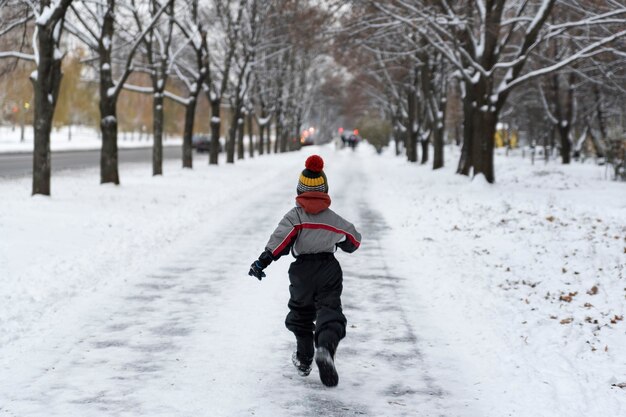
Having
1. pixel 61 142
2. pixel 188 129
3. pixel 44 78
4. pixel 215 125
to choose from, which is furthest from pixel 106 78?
pixel 61 142

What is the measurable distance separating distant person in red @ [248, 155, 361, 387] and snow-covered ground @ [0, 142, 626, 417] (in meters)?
0.40

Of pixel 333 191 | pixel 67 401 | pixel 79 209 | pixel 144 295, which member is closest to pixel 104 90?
pixel 79 209

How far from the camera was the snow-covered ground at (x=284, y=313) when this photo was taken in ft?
15.5

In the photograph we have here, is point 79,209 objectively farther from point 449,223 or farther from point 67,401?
point 67,401

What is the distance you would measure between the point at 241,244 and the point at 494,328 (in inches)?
225

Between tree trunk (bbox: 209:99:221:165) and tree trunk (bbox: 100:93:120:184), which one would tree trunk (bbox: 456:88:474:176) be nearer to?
tree trunk (bbox: 209:99:221:165)

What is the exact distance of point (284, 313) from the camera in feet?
22.9

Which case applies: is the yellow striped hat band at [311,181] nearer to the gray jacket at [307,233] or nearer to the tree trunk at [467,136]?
the gray jacket at [307,233]

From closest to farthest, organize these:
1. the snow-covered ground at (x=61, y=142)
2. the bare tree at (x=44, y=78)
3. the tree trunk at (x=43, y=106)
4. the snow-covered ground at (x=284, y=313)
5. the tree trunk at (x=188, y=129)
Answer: the snow-covered ground at (x=284, y=313), the bare tree at (x=44, y=78), the tree trunk at (x=43, y=106), the tree trunk at (x=188, y=129), the snow-covered ground at (x=61, y=142)

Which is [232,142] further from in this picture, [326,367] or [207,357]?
[326,367]

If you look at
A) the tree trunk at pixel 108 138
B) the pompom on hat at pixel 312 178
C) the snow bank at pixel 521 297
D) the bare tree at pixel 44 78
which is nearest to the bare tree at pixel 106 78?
the tree trunk at pixel 108 138

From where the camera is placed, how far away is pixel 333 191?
22156mm

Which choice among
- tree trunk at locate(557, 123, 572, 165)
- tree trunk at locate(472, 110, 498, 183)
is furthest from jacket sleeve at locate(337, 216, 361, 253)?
tree trunk at locate(557, 123, 572, 165)

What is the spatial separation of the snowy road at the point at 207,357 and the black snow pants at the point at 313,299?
340 mm
